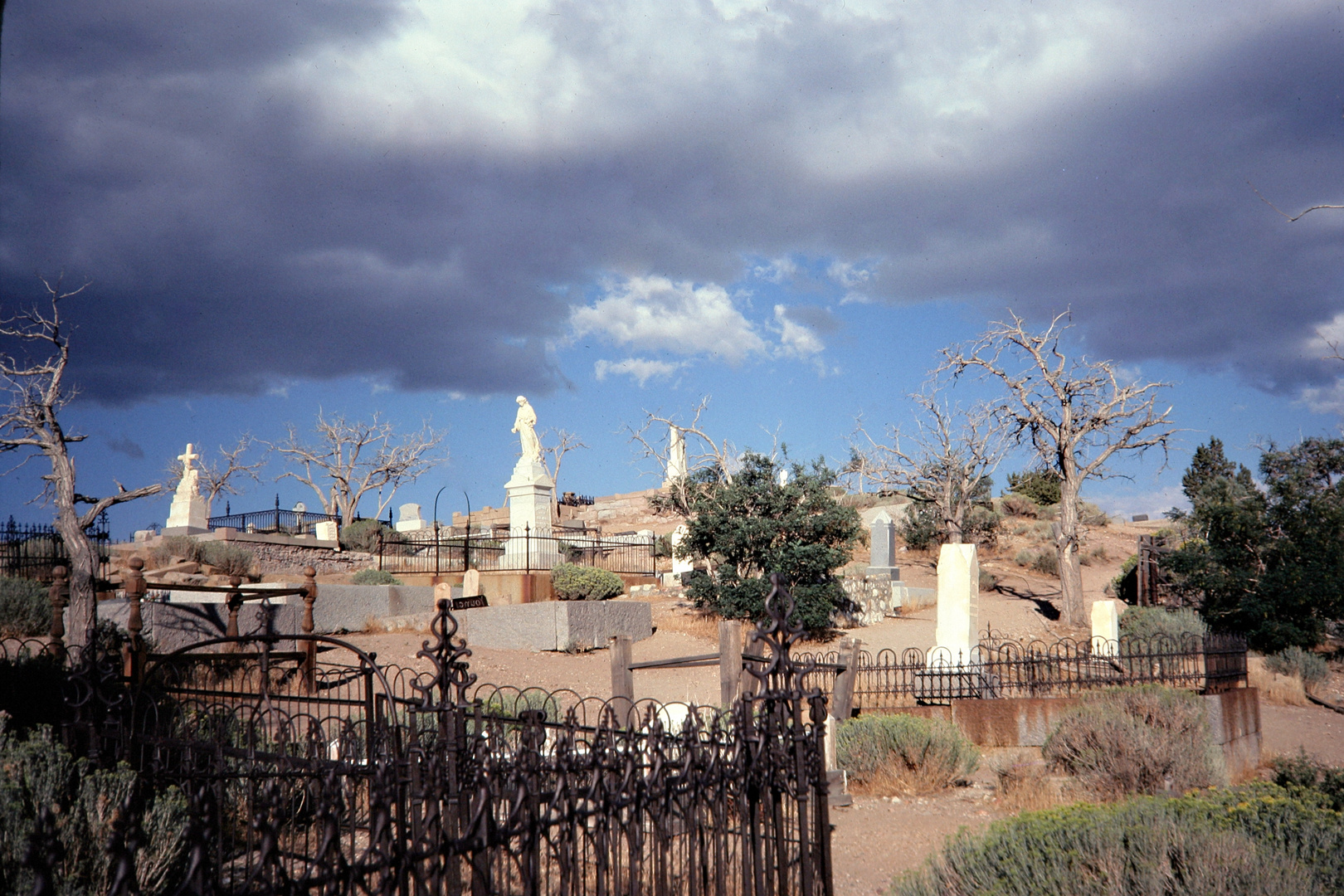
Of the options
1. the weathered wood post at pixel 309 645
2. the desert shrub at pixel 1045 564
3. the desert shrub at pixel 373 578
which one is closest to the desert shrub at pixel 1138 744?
the weathered wood post at pixel 309 645

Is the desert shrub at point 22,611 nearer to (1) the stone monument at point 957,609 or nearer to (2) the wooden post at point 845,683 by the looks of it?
(2) the wooden post at point 845,683

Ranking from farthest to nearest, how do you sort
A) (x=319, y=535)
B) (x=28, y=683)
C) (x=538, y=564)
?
(x=319, y=535) < (x=538, y=564) < (x=28, y=683)

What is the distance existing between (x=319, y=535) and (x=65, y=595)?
19840mm

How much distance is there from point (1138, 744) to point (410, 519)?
39.5m

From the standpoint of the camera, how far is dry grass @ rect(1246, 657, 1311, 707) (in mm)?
14867

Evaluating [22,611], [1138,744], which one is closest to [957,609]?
[1138,744]

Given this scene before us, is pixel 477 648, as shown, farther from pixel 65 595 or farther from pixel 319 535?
pixel 319 535

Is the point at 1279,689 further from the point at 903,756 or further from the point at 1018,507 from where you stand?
the point at 1018,507

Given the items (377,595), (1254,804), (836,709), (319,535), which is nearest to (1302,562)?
(836,709)

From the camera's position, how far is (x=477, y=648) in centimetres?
1648

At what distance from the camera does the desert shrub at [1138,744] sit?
8586 millimetres

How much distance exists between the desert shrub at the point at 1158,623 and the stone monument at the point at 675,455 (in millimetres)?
13444

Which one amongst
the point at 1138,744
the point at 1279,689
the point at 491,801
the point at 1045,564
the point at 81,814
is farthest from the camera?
the point at 1045,564

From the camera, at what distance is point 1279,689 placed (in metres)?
15.1
